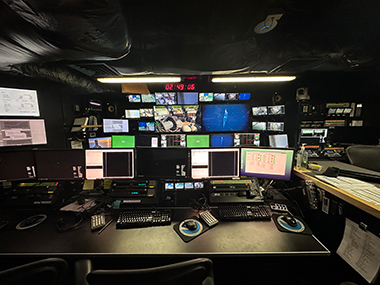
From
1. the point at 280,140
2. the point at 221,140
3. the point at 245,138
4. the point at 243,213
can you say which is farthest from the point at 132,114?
the point at 280,140

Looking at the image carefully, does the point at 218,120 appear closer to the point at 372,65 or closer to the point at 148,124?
the point at 148,124

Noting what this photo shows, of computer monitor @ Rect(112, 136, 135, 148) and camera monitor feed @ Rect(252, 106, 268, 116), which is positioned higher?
camera monitor feed @ Rect(252, 106, 268, 116)

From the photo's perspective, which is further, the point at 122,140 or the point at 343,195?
the point at 122,140

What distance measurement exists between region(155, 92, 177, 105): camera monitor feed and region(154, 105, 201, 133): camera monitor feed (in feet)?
0.39

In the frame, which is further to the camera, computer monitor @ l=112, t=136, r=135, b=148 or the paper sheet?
computer monitor @ l=112, t=136, r=135, b=148

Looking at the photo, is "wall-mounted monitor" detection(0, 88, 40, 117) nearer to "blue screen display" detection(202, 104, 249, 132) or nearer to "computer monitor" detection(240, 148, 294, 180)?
"blue screen display" detection(202, 104, 249, 132)

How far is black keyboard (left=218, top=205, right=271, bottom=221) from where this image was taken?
1.17 metres

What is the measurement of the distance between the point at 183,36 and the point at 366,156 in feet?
10.5

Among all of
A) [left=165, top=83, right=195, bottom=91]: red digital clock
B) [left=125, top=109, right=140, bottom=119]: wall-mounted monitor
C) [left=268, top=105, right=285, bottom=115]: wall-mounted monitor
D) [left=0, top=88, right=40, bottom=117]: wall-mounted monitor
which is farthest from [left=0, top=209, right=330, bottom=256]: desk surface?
[left=268, top=105, right=285, bottom=115]: wall-mounted monitor

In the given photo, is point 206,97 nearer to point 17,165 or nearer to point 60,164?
point 60,164

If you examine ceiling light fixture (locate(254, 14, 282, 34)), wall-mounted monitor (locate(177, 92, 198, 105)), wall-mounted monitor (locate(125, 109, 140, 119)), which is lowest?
wall-mounted monitor (locate(125, 109, 140, 119))

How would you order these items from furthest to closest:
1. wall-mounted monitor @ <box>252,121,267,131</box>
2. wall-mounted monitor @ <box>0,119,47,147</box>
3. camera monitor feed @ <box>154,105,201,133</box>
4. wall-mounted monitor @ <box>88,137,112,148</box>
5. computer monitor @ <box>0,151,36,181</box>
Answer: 1. wall-mounted monitor @ <box>252,121,267,131</box>
2. camera monitor feed @ <box>154,105,201,133</box>
3. wall-mounted monitor @ <box>88,137,112,148</box>
4. wall-mounted monitor @ <box>0,119,47,147</box>
5. computer monitor @ <box>0,151,36,181</box>

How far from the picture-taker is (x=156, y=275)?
1.78ft

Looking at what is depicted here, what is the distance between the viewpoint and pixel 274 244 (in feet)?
3.09
